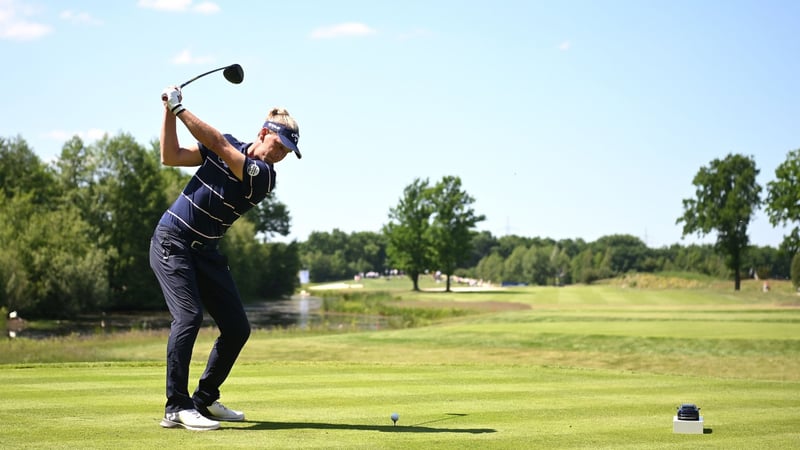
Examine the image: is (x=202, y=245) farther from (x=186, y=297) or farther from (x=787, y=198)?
(x=787, y=198)

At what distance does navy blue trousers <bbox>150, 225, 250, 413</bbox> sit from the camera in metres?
7.80

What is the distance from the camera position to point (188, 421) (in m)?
7.61

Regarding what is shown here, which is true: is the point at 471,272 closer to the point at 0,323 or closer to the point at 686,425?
the point at 0,323

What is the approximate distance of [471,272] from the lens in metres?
161

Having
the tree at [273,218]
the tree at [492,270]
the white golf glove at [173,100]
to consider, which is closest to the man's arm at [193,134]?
the white golf glove at [173,100]

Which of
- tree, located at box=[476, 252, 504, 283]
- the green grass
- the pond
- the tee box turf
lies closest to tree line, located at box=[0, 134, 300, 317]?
the pond

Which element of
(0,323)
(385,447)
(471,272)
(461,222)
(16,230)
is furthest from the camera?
(471,272)

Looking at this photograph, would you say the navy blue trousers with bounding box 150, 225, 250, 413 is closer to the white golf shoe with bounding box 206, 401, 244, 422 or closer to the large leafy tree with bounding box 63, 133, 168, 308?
the white golf shoe with bounding box 206, 401, 244, 422

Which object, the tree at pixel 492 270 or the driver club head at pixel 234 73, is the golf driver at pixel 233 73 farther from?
the tree at pixel 492 270

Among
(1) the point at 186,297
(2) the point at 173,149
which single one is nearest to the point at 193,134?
(2) the point at 173,149

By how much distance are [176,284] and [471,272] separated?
6082 inches

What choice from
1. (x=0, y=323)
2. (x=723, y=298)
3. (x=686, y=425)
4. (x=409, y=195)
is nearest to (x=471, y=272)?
(x=409, y=195)

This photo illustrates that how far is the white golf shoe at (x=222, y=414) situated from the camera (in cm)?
819

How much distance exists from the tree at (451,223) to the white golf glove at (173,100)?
3447 inches
